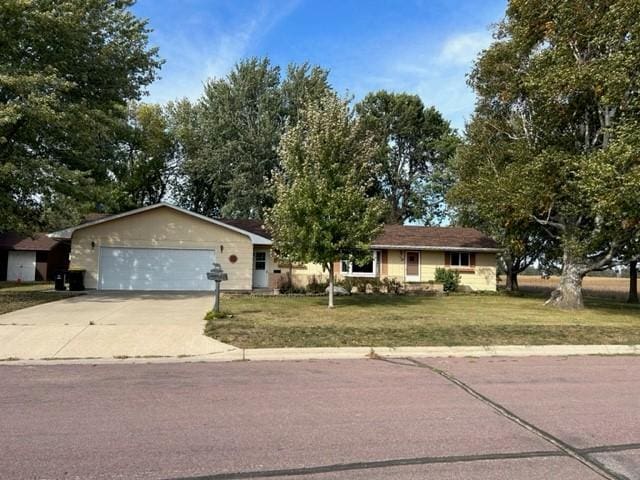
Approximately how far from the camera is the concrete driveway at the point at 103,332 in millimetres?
9734

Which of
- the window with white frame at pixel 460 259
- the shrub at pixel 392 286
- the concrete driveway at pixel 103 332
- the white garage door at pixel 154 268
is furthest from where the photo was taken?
the window with white frame at pixel 460 259

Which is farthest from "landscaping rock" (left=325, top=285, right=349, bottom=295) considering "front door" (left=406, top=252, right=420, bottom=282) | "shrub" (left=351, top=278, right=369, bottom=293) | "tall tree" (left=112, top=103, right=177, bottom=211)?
"tall tree" (left=112, top=103, right=177, bottom=211)

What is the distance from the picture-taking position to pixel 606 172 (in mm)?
15070

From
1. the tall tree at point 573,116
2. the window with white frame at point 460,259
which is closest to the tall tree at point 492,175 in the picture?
the tall tree at point 573,116

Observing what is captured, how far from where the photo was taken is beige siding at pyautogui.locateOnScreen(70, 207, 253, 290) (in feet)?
81.2

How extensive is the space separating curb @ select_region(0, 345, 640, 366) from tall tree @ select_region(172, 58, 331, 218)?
88.5 ft

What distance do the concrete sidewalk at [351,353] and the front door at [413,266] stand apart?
59.5 ft

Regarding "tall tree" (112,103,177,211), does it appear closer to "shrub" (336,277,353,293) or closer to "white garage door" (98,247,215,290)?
"white garage door" (98,247,215,290)

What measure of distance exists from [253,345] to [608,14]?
14.7 meters

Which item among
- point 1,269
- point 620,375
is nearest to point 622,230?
point 620,375

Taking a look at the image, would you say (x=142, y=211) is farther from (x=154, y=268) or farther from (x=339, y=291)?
(x=339, y=291)

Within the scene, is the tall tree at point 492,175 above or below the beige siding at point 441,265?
above

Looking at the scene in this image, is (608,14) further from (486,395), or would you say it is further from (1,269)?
(1,269)

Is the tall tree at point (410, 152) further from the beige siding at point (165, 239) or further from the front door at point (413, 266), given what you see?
the beige siding at point (165, 239)
